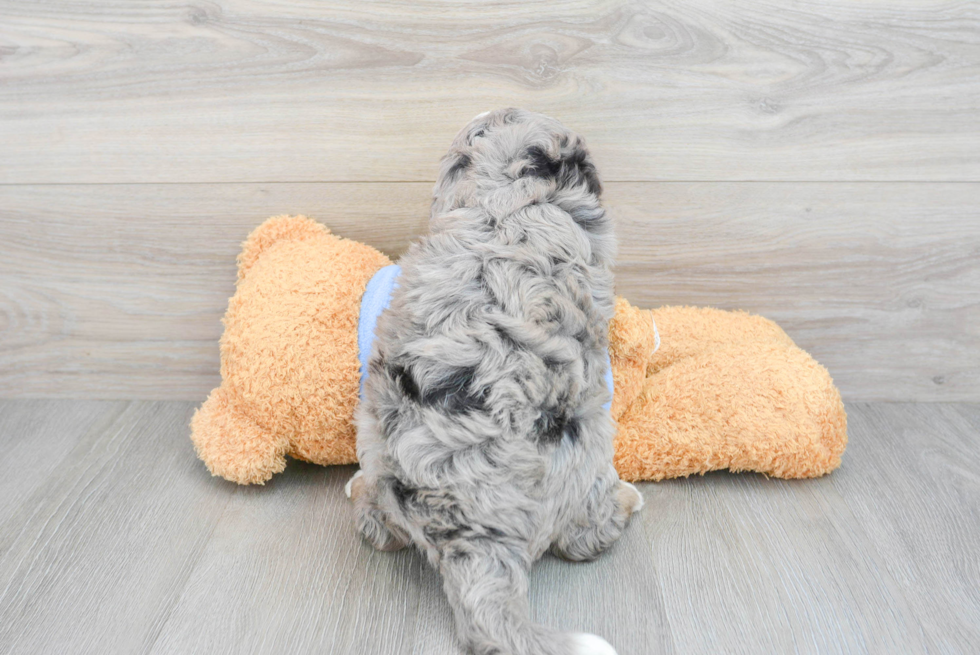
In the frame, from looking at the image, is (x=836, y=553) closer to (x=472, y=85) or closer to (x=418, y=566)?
(x=418, y=566)

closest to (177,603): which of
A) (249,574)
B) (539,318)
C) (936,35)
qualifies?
(249,574)

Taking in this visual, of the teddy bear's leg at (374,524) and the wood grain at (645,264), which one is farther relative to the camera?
the wood grain at (645,264)

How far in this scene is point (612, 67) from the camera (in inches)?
44.1

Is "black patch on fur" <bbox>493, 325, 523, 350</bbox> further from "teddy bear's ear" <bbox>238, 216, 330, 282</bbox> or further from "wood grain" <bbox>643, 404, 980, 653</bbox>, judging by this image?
"teddy bear's ear" <bbox>238, 216, 330, 282</bbox>

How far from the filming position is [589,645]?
73 centimetres

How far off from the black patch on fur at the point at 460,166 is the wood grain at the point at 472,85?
0.27 metres

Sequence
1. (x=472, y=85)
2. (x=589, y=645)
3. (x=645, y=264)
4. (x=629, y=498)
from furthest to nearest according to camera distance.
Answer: (x=645, y=264) → (x=472, y=85) → (x=629, y=498) → (x=589, y=645)

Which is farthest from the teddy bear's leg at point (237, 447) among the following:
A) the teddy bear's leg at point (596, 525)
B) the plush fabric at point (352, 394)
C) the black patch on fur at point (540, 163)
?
the black patch on fur at point (540, 163)

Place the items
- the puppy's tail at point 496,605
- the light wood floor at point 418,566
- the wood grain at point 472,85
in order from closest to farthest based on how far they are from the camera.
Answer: the puppy's tail at point 496,605
the light wood floor at point 418,566
the wood grain at point 472,85

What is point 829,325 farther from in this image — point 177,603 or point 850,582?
point 177,603

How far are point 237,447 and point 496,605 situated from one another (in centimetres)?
51

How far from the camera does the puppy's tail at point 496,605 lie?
0.72 meters

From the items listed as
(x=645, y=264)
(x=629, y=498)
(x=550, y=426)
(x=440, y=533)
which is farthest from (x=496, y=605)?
(x=645, y=264)

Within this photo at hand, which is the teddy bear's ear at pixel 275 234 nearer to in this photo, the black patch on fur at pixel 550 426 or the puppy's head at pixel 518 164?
the puppy's head at pixel 518 164
